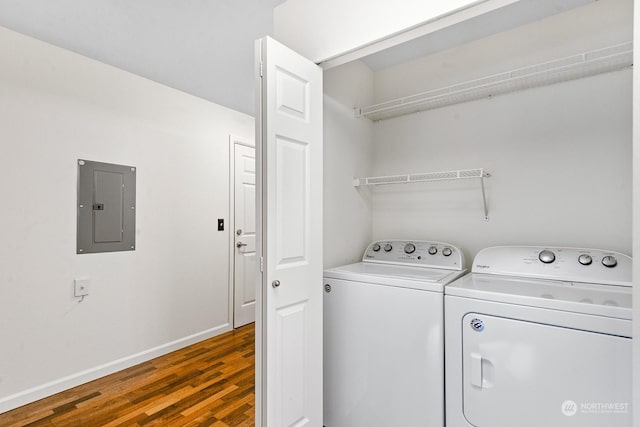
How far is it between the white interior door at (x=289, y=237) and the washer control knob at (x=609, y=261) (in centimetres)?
135

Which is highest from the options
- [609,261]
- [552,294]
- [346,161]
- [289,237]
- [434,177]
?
[346,161]

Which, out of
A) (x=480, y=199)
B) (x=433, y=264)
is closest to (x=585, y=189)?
(x=480, y=199)

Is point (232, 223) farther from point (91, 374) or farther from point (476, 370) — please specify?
point (476, 370)

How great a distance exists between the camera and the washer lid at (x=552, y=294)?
1.18 metres

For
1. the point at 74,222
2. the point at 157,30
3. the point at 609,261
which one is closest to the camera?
the point at 609,261

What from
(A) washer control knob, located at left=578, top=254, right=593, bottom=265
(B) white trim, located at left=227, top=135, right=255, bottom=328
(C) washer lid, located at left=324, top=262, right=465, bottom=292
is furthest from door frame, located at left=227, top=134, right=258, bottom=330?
(A) washer control knob, located at left=578, top=254, right=593, bottom=265

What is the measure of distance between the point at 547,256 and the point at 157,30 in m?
2.59

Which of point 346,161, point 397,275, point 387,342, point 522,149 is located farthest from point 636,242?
point 346,161

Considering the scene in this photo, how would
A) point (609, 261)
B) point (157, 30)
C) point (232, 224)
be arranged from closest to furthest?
→ point (609, 261) → point (157, 30) → point (232, 224)

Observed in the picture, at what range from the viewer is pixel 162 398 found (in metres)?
2.19

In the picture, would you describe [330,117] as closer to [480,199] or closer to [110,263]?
[480,199]

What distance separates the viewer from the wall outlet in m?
2.35

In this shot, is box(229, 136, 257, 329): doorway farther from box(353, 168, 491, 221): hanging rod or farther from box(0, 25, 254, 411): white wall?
box(353, 168, 491, 221): hanging rod

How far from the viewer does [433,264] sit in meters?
1.97
